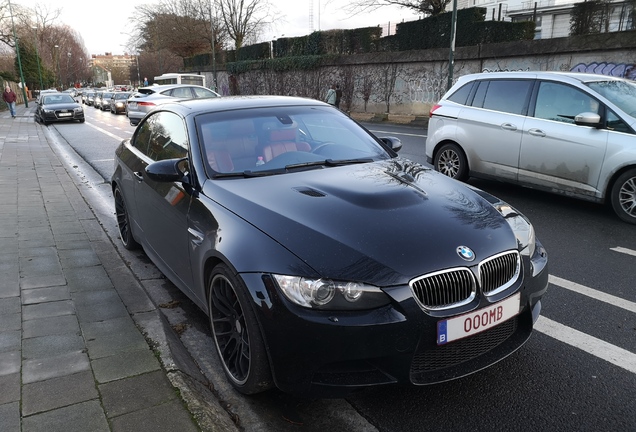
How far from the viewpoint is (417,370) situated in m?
2.41

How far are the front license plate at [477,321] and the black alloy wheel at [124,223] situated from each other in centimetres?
377

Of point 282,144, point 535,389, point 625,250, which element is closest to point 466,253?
point 535,389

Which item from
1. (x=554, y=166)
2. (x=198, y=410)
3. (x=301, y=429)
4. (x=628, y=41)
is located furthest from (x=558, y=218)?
(x=628, y=41)

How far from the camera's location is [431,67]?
878 inches

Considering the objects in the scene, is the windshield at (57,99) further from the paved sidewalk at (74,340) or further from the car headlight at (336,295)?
the car headlight at (336,295)

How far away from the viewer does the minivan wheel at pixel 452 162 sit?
775 centimetres

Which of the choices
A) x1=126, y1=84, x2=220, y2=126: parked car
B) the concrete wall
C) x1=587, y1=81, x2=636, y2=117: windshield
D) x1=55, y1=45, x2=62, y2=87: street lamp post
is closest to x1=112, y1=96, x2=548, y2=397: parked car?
x1=587, y1=81, x2=636, y2=117: windshield

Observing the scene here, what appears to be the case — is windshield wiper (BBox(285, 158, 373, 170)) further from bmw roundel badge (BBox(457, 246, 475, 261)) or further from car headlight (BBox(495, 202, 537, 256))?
bmw roundel badge (BBox(457, 246, 475, 261))

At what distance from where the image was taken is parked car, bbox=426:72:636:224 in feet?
19.4

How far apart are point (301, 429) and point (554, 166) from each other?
525 cm

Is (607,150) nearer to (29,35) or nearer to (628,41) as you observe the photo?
(628,41)

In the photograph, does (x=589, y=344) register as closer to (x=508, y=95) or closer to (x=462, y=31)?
(x=508, y=95)

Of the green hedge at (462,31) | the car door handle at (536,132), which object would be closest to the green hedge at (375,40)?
the green hedge at (462,31)

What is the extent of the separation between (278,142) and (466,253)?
5.80 ft
